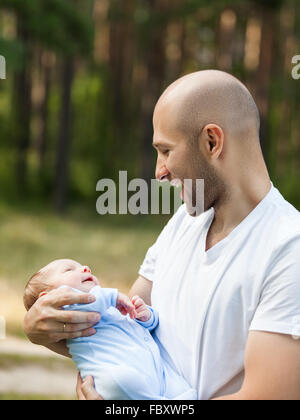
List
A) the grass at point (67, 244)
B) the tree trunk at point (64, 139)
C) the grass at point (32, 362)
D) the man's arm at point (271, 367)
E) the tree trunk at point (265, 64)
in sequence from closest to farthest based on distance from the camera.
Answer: the man's arm at point (271, 367) < the grass at point (32, 362) < the grass at point (67, 244) < the tree trunk at point (265, 64) < the tree trunk at point (64, 139)

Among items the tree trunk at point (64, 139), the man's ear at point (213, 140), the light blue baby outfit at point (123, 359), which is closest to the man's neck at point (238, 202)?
the man's ear at point (213, 140)

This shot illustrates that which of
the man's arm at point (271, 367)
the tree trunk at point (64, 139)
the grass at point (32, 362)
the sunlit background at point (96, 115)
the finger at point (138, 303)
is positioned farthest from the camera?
the tree trunk at point (64, 139)

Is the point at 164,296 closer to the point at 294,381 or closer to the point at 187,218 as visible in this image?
the point at 187,218

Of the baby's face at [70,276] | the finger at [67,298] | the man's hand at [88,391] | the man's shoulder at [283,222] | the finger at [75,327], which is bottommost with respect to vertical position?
the man's hand at [88,391]

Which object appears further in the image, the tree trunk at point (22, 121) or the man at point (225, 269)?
the tree trunk at point (22, 121)

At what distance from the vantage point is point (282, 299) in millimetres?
1572

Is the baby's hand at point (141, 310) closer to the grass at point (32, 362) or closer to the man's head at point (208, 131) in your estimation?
the man's head at point (208, 131)

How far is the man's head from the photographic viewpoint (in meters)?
1.72

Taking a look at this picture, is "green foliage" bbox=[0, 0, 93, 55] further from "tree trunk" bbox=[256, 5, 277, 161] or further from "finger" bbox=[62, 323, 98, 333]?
"finger" bbox=[62, 323, 98, 333]

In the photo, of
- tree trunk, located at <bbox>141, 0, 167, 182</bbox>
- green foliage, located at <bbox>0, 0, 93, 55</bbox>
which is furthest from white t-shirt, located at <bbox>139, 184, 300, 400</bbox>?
tree trunk, located at <bbox>141, 0, 167, 182</bbox>

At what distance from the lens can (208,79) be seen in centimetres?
175

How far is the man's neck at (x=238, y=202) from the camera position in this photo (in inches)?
69.1
